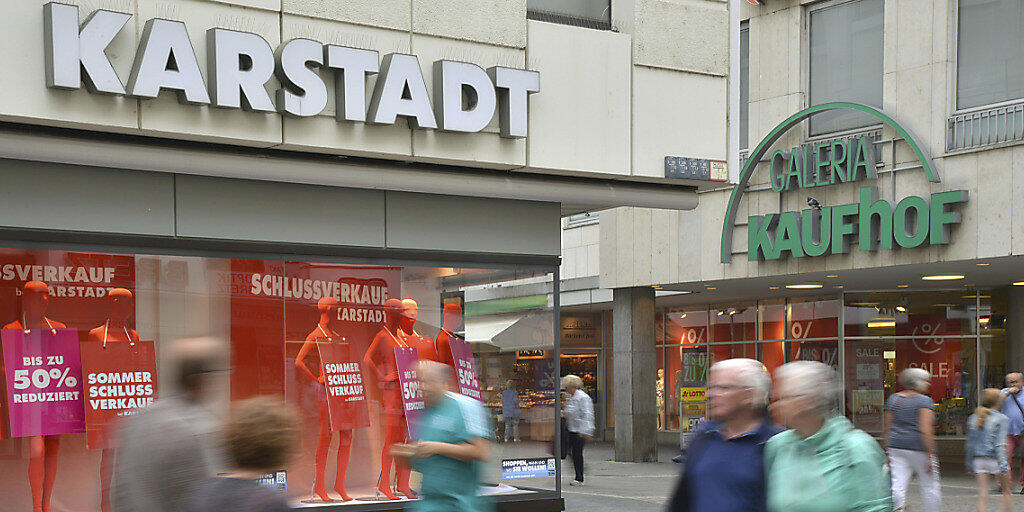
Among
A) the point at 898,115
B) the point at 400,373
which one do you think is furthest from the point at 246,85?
the point at 898,115

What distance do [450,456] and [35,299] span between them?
5.34 m

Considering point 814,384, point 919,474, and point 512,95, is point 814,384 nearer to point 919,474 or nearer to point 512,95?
point 512,95

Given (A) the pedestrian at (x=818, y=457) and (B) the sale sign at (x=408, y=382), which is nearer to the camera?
(A) the pedestrian at (x=818, y=457)

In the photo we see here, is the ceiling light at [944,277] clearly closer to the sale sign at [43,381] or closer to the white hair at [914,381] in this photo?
the white hair at [914,381]

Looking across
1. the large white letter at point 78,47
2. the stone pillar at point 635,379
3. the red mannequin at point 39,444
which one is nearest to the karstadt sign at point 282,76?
the large white letter at point 78,47

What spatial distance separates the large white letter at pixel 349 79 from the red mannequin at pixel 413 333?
2336 millimetres

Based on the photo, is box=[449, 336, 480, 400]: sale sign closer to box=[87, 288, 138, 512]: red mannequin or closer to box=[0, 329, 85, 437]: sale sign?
box=[87, 288, 138, 512]: red mannequin

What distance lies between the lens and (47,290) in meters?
10.2

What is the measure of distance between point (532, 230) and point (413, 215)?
1.43 metres

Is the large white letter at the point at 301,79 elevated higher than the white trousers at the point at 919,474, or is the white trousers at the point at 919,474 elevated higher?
the large white letter at the point at 301,79

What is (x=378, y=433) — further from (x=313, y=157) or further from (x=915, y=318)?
(x=915, y=318)

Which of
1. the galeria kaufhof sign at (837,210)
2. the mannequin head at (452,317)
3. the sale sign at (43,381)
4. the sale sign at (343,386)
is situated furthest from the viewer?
the galeria kaufhof sign at (837,210)

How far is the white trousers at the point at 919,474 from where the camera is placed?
37.5ft

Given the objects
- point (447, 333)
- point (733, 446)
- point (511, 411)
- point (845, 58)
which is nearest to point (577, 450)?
point (511, 411)
